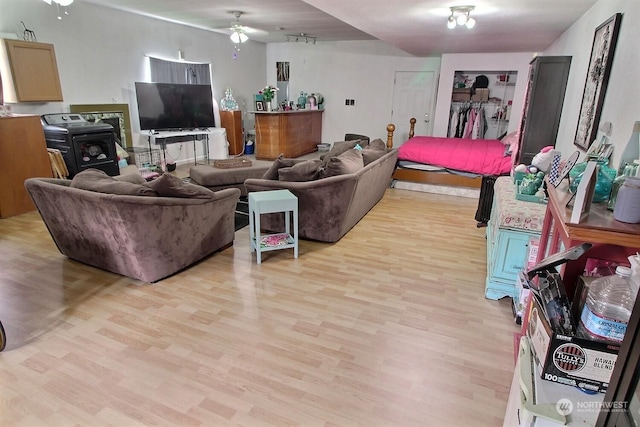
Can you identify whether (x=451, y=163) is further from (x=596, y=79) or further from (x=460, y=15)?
(x=596, y=79)

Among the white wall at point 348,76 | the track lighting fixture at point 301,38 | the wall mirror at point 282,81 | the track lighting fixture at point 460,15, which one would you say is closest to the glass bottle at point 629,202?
the track lighting fixture at point 460,15

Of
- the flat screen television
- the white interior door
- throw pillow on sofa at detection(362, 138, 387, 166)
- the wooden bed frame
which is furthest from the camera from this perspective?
the white interior door

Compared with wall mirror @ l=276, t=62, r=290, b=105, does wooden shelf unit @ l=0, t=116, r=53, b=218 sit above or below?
below

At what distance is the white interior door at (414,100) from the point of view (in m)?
8.09

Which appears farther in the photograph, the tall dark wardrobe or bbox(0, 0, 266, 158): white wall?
bbox(0, 0, 266, 158): white wall

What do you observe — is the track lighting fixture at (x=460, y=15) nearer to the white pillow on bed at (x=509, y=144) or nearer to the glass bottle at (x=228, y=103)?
the white pillow on bed at (x=509, y=144)

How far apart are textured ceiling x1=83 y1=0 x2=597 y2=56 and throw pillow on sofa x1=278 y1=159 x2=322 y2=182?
4.39 feet

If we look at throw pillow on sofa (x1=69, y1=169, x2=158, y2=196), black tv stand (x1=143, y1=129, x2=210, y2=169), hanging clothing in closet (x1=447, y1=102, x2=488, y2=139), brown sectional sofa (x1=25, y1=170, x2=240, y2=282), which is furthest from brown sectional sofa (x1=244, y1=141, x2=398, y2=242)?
hanging clothing in closet (x1=447, y1=102, x2=488, y2=139)

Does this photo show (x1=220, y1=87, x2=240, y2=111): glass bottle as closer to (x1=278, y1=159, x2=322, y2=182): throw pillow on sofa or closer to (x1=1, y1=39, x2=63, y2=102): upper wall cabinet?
(x1=1, y1=39, x2=63, y2=102): upper wall cabinet

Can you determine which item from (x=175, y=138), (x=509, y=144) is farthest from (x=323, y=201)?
(x=175, y=138)

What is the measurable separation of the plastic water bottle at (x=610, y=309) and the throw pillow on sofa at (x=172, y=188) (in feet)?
8.17

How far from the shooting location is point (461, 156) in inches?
207

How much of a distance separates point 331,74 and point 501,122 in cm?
393

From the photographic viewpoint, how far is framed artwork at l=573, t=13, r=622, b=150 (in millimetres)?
2316
